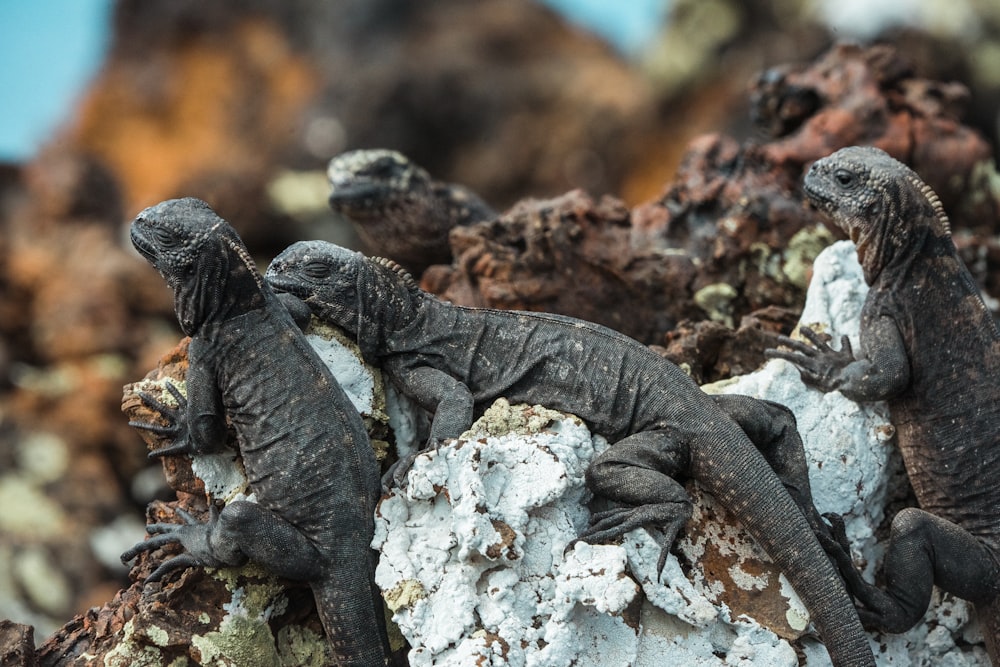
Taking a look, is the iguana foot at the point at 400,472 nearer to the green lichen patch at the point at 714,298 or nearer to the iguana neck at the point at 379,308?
the iguana neck at the point at 379,308

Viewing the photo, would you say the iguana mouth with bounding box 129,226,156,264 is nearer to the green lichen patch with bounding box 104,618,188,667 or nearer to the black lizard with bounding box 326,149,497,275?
the green lichen patch with bounding box 104,618,188,667

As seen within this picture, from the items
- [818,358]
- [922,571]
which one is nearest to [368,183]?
[818,358]

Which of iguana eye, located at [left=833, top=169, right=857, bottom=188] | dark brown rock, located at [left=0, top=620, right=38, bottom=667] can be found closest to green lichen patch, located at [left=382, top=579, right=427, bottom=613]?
dark brown rock, located at [left=0, top=620, right=38, bottom=667]

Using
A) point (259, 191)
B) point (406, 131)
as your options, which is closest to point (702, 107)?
point (406, 131)

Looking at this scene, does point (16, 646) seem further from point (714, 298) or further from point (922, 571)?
point (714, 298)

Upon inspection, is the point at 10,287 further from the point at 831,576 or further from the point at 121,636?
the point at 831,576

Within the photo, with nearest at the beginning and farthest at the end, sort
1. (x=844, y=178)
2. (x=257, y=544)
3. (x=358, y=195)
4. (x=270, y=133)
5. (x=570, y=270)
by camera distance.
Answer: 1. (x=257, y=544)
2. (x=844, y=178)
3. (x=570, y=270)
4. (x=358, y=195)
5. (x=270, y=133)

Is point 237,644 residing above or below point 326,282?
below
